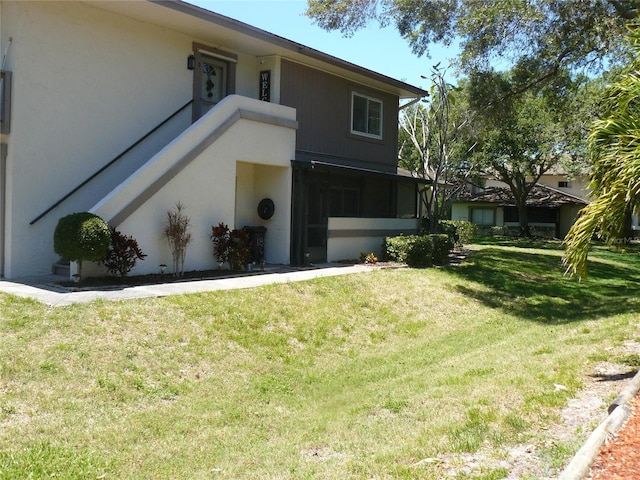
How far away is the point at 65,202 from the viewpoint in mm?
12203

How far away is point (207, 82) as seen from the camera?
15.2 metres

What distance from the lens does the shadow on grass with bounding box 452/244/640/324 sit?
1362 centimetres

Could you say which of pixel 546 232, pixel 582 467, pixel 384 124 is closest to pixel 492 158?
pixel 546 232

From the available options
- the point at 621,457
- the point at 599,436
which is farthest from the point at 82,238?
the point at 621,457

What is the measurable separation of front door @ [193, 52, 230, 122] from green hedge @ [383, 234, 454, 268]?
653cm

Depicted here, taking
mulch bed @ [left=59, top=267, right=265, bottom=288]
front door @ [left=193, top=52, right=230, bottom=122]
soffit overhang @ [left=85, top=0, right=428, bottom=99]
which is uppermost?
soffit overhang @ [left=85, top=0, right=428, bottom=99]

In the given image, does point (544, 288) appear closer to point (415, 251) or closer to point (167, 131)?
point (415, 251)

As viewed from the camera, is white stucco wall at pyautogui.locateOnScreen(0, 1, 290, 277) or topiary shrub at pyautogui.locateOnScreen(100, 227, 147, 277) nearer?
topiary shrub at pyautogui.locateOnScreen(100, 227, 147, 277)

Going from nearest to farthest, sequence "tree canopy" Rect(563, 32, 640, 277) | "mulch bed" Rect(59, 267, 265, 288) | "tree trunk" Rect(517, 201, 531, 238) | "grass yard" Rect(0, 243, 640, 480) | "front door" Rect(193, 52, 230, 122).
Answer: "grass yard" Rect(0, 243, 640, 480) → "tree canopy" Rect(563, 32, 640, 277) → "mulch bed" Rect(59, 267, 265, 288) → "front door" Rect(193, 52, 230, 122) → "tree trunk" Rect(517, 201, 531, 238)

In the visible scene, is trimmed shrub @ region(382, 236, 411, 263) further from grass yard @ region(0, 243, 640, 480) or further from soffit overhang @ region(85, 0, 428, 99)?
soffit overhang @ region(85, 0, 428, 99)

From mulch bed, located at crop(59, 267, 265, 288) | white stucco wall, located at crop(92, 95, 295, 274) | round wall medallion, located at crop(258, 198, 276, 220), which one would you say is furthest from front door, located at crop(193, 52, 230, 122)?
mulch bed, located at crop(59, 267, 265, 288)

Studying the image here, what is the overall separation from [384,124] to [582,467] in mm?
17499

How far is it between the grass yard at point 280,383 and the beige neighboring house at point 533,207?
3074cm

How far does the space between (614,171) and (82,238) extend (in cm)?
828
